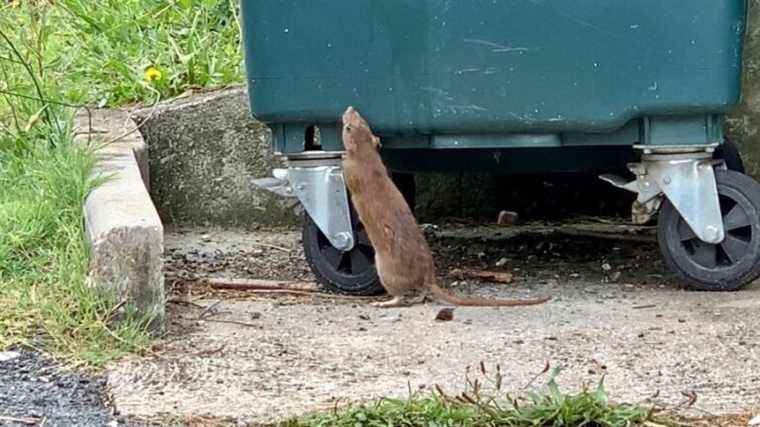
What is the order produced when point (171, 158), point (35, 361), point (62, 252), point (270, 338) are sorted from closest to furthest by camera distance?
point (35, 361), point (270, 338), point (62, 252), point (171, 158)

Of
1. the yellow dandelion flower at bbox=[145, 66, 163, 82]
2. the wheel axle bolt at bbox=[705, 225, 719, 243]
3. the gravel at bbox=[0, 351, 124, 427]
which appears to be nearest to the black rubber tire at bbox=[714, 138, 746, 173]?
the wheel axle bolt at bbox=[705, 225, 719, 243]

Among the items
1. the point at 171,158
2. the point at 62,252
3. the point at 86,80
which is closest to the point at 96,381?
the point at 62,252

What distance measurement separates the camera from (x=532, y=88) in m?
3.99

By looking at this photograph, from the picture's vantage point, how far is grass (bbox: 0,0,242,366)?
11.6 ft

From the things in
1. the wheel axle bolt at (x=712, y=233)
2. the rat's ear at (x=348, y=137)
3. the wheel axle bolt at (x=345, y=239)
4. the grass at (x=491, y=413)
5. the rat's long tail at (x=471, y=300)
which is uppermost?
the rat's ear at (x=348, y=137)

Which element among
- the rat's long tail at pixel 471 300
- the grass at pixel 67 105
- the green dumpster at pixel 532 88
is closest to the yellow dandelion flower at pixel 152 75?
the grass at pixel 67 105

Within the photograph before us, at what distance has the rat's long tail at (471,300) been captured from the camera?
4.05m

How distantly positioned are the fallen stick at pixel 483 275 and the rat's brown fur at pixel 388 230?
0.38m

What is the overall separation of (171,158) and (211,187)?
0.19 metres

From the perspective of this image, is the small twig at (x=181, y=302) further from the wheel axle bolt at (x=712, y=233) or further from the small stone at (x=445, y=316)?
the wheel axle bolt at (x=712, y=233)

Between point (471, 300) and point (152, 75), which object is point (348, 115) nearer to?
point (471, 300)

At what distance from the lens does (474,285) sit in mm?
4461

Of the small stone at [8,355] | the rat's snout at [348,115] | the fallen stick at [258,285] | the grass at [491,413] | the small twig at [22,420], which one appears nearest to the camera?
the grass at [491,413]

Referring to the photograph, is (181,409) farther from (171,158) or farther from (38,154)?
(171,158)
